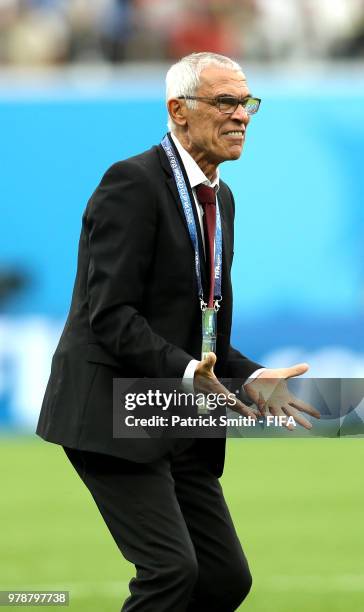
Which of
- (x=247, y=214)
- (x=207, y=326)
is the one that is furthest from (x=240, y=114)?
(x=247, y=214)

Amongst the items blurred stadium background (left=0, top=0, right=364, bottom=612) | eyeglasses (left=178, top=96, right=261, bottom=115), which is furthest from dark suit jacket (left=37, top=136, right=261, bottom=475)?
blurred stadium background (left=0, top=0, right=364, bottom=612)

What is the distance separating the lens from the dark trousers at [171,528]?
471cm

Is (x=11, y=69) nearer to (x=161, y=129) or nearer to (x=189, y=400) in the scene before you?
(x=161, y=129)

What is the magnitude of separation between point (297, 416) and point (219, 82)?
1.15m

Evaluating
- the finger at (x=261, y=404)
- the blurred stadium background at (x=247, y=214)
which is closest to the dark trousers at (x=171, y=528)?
the finger at (x=261, y=404)

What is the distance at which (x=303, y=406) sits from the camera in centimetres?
475

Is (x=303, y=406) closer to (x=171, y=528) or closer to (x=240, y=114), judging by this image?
(x=171, y=528)

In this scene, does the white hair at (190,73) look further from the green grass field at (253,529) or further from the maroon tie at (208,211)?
the green grass field at (253,529)

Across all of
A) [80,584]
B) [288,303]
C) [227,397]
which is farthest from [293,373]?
[288,303]

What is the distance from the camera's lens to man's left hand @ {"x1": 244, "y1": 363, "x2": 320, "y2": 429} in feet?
15.5

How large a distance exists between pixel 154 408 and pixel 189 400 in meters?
0.15

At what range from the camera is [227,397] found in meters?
4.55

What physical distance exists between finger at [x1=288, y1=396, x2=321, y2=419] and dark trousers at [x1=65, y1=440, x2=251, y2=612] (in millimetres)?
425

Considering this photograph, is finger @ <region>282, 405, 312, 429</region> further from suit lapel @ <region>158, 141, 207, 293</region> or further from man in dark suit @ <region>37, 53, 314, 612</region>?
suit lapel @ <region>158, 141, 207, 293</region>
